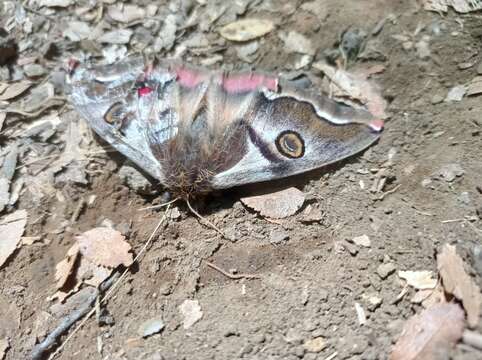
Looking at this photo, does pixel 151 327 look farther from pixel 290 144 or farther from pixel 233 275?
pixel 290 144

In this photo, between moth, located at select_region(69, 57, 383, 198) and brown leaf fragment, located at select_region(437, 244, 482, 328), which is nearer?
brown leaf fragment, located at select_region(437, 244, 482, 328)

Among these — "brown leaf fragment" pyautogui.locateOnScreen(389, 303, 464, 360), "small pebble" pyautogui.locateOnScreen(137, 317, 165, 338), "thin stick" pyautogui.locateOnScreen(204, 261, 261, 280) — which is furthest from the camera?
"thin stick" pyautogui.locateOnScreen(204, 261, 261, 280)

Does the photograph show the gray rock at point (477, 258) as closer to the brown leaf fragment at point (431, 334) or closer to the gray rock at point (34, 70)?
the brown leaf fragment at point (431, 334)

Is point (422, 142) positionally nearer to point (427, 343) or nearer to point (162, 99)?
point (427, 343)

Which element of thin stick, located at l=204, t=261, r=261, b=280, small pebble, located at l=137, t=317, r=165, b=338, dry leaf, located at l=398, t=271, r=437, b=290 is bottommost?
small pebble, located at l=137, t=317, r=165, b=338

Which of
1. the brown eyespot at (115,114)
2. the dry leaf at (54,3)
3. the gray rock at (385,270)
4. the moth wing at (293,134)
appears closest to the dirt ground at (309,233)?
the gray rock at (385,270)

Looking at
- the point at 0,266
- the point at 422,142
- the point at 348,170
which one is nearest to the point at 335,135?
the point at 348,170

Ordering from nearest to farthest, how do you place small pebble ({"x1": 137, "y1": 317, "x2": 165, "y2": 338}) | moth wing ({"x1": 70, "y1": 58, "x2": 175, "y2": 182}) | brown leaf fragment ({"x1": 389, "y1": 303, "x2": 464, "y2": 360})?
brown leaf fragment ({"x1": 389, "y1": 303, "x2": 464, "y2": 360}), small pebble ({"x1": 137, "y1": 317, "x2": 165, "y2": 338}), moth wing ({"x1": 70, "y1": 58, "x2": 175, "y2": 182})

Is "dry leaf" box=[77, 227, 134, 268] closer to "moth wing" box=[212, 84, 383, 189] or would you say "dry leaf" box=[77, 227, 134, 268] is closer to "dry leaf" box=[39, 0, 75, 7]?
"moth wing" box=[212, 84, 383, 189]

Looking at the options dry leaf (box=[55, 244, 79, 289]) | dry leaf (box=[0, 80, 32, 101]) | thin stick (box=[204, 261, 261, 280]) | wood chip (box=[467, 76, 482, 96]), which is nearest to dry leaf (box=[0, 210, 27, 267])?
dry leaf (box=[55, 244, 79, 289])
